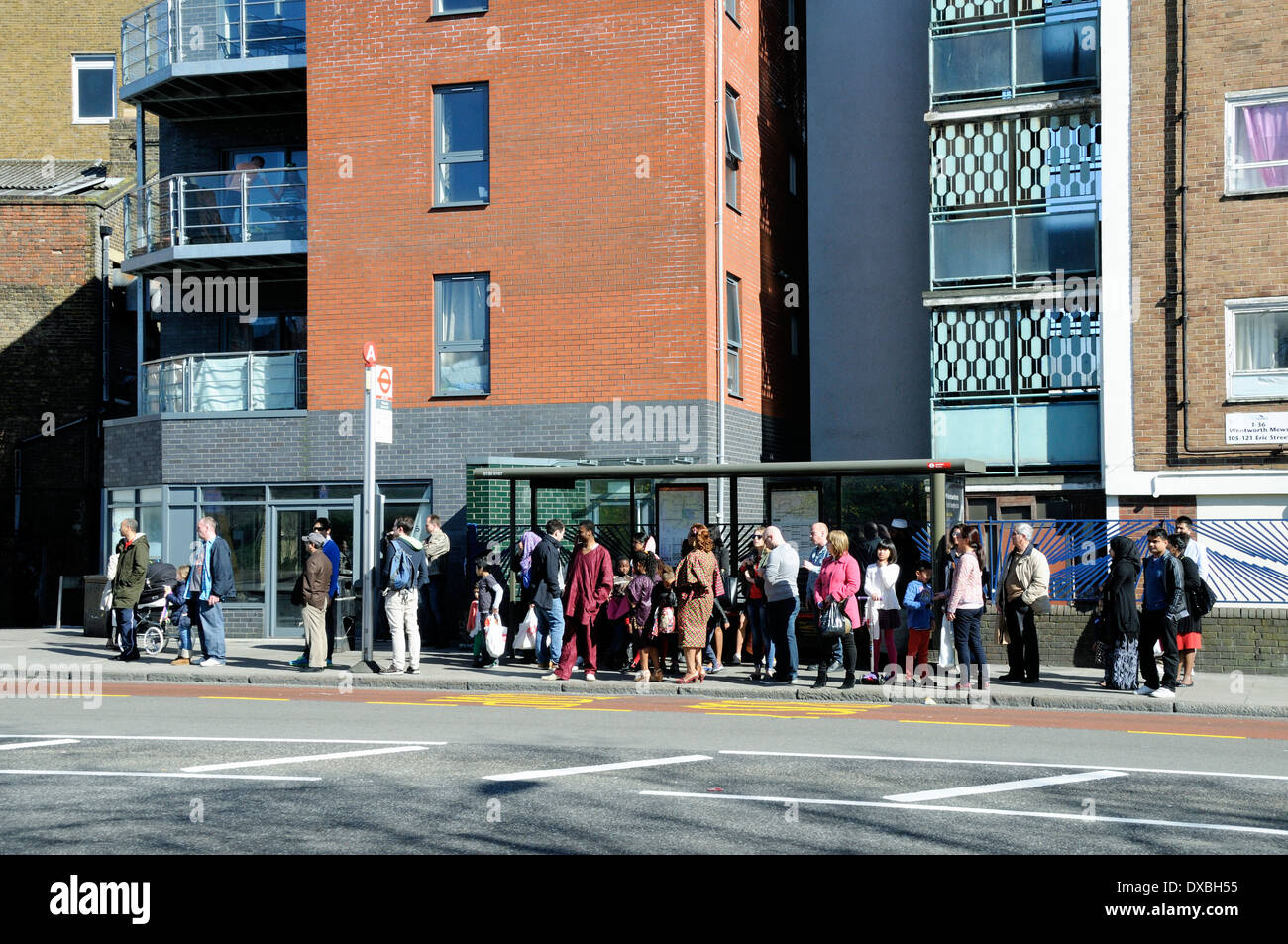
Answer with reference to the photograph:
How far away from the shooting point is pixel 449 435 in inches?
848

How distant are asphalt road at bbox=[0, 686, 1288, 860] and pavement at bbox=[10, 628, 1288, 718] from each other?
81 cm

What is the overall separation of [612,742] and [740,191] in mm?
13885

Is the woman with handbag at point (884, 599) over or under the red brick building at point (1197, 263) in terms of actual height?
under

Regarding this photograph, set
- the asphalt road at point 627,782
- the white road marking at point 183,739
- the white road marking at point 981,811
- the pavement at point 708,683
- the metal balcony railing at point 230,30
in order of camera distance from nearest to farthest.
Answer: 1. the asphalt road at point 627,782
2. the white road marking at point 981,811
3. the white road marking at point 183,739
4. the pavement at point 708,683
5. the metal balcony railing at point 230,30

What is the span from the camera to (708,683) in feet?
51.8

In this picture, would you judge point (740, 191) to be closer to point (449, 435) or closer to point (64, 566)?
point (449, 435)

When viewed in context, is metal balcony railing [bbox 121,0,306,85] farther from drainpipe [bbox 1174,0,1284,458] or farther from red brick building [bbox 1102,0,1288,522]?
drainpipe [bbox 1174,0,1284,458]

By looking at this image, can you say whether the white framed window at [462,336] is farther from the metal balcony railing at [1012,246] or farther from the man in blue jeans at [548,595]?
the metal balcony railing at [1012,246]

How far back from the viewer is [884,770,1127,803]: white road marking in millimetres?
8695

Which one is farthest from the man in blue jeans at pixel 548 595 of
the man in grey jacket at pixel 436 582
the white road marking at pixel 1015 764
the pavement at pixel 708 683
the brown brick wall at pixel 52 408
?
the brown brick wall at pixel 52 408

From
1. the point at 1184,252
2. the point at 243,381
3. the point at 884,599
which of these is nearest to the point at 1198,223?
the point at 1184,252

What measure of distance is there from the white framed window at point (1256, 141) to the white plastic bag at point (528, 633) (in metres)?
12.0

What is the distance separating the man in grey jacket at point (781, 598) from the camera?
15.5 meters

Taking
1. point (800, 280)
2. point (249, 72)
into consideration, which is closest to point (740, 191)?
point (800, 280)
